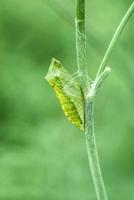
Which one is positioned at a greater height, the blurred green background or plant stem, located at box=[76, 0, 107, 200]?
the blurred green background

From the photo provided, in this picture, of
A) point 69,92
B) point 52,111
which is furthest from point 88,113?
point 52,111

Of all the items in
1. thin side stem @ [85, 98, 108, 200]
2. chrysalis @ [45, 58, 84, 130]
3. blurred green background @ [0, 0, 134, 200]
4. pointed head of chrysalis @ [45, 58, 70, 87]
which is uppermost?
blurred green background @ [0, 0, 134, 200]

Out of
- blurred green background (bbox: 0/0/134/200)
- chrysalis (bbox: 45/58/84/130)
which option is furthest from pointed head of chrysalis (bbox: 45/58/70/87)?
blurred green background (bbox: 0/0/134/200)

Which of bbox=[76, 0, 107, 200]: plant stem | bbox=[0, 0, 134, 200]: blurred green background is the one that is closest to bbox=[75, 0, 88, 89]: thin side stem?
bbox=[76, 0, 107, 200]: plant stem

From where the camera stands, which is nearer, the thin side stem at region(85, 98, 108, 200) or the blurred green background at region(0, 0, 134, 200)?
the thin side stem at region(85, 98, 108, 200)

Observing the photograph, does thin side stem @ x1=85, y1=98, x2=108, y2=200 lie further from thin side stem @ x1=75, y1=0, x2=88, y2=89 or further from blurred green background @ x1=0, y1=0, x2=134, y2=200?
blurred green background @ x1=0, y1=0, x2=134, y2=200

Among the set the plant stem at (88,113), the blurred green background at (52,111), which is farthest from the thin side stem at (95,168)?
the blurred green background at (52,111)

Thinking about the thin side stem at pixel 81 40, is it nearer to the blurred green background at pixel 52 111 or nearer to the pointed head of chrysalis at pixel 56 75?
the pointed head of chrysalis at pixel 56 75

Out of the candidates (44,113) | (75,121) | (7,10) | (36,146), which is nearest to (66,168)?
(36,146)
